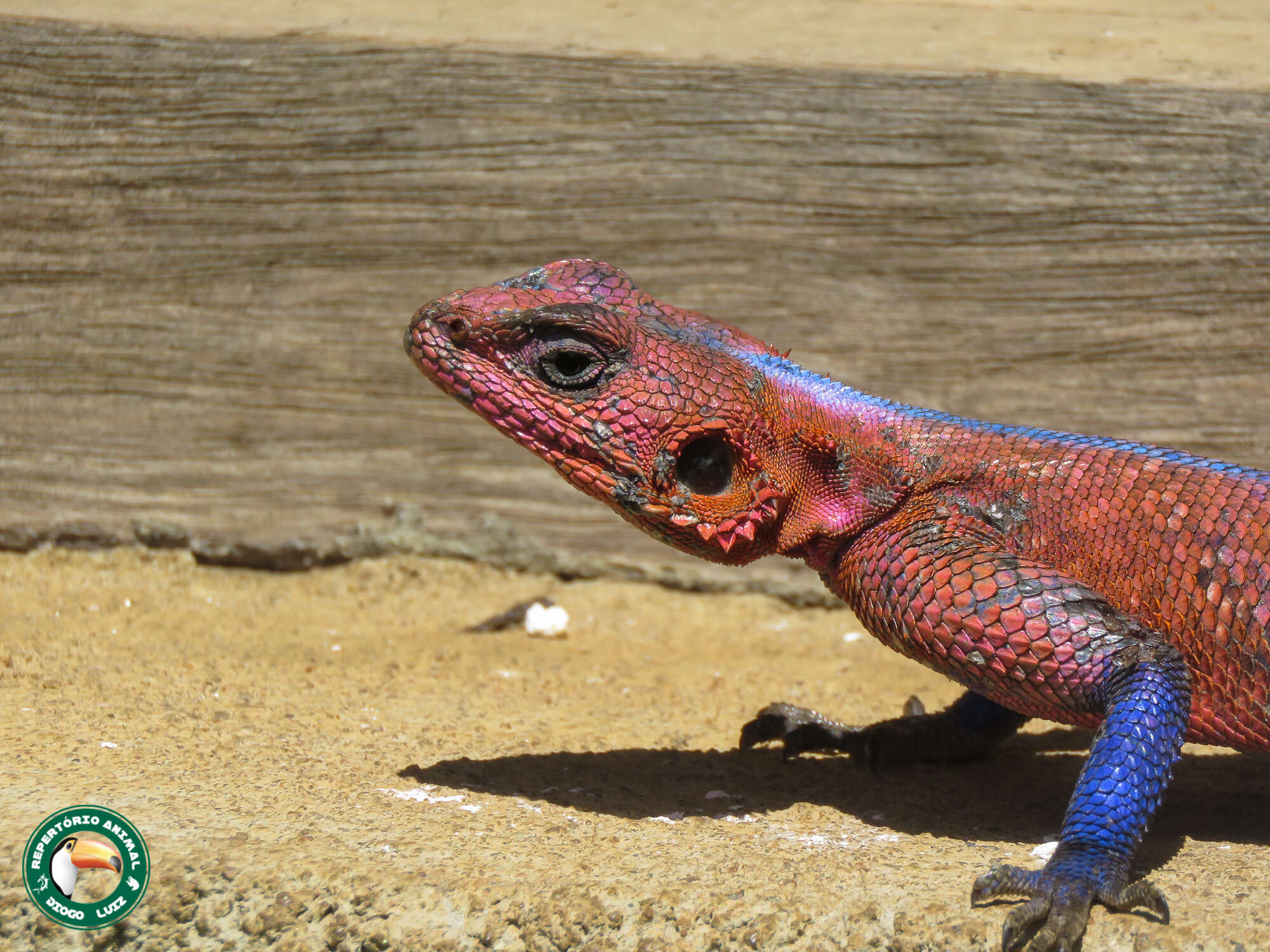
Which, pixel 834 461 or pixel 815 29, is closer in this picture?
pixel 834 461

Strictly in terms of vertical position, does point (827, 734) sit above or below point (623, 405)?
below

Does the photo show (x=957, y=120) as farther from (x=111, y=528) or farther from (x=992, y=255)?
(x=111, y=528)

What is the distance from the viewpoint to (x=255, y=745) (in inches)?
156

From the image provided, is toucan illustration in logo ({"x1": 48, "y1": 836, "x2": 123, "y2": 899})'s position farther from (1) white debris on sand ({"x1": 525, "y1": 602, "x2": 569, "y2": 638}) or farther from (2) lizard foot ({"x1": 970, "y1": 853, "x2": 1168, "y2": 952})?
(1) white debris on sand ({"x1": 525, "y1": 602, "x2": 569, "y2": 638})

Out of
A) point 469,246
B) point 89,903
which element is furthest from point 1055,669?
point 469,246

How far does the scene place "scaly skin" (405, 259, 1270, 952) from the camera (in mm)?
3191

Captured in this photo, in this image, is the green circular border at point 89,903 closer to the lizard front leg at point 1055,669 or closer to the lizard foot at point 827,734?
the lizard front leg at point 1055,669

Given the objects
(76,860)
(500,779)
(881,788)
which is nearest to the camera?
(76,860)

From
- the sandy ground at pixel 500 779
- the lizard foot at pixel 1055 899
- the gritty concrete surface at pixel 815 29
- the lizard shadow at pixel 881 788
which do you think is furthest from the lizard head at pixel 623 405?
the gritty concrete surface at pixel 815 29

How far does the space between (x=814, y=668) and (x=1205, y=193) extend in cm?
292

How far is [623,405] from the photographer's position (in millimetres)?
3539

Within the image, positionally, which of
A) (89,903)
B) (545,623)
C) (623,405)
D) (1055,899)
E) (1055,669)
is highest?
(623,405)

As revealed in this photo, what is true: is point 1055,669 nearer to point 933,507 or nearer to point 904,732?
point 933,507

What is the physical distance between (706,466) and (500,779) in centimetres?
128
